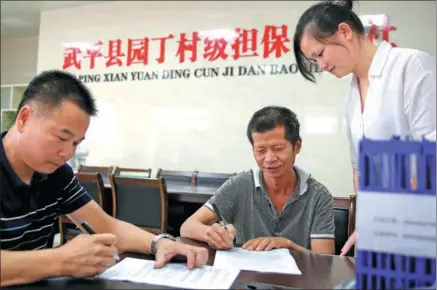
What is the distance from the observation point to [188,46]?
498cm

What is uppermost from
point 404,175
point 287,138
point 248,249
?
point 287,138

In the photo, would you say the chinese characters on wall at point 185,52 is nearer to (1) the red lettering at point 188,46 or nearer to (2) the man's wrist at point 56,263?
(1) the red lettering at point 188,46

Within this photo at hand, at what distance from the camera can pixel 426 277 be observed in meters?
0.60

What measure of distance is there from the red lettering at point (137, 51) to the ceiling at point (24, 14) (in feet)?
2.90

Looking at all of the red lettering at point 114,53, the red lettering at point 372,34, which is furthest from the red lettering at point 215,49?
the red lettering at point 372,34

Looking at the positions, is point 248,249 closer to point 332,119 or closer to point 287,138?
point 287,138

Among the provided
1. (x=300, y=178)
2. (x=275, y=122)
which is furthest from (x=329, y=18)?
(x=300, y=178)

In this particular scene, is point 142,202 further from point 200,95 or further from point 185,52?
point 185,52

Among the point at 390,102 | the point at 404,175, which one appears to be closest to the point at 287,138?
the point at 390,102

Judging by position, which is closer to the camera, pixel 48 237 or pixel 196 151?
pixel 48 237

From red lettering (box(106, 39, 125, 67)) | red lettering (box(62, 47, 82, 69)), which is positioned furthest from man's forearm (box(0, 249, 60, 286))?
red lettering (box(62, 47, 82, 69))

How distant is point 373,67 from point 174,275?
0.94 meters

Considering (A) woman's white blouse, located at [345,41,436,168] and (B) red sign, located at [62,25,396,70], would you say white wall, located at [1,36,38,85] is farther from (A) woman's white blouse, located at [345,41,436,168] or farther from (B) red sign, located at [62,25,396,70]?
(A) woman's white blouse, located at [345,41,436,168]

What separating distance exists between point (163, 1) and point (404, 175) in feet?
16.6
